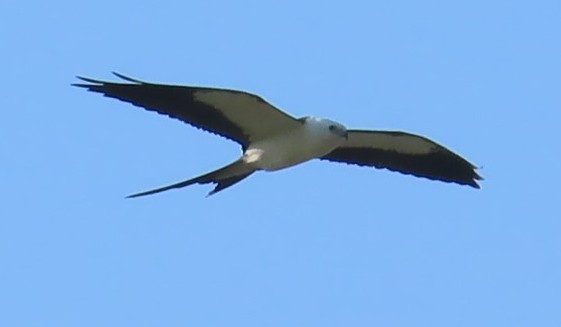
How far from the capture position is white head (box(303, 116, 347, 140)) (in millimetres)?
15023

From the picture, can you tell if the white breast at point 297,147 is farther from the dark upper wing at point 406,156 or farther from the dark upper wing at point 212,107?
the dark upper wing at point 406,156

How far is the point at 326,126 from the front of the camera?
1504 cm

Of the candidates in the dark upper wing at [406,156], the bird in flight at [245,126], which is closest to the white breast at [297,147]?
the bird in flight at [245,126]

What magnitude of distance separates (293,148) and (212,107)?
0.73 m

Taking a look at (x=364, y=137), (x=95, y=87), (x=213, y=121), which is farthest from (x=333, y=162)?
(x=95, y=87)

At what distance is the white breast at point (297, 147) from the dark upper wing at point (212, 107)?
94mm

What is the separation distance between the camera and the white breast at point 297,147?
1501cm

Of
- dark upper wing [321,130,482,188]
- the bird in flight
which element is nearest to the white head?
the bird in flight

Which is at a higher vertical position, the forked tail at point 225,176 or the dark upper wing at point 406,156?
the dark upper wing at point 406,156

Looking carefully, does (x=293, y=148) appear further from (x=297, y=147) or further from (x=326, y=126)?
(x=326, y=126)

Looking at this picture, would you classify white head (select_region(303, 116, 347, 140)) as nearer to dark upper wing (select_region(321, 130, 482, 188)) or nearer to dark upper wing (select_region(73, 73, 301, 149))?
dark upper wing (select_region(73, 73, 301, 149))

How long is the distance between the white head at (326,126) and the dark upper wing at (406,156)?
700mm

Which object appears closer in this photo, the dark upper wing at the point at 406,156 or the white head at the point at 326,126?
the white head at the point at 326,126

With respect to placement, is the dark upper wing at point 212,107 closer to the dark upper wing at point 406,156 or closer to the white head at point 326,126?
the white head at point 326,126
